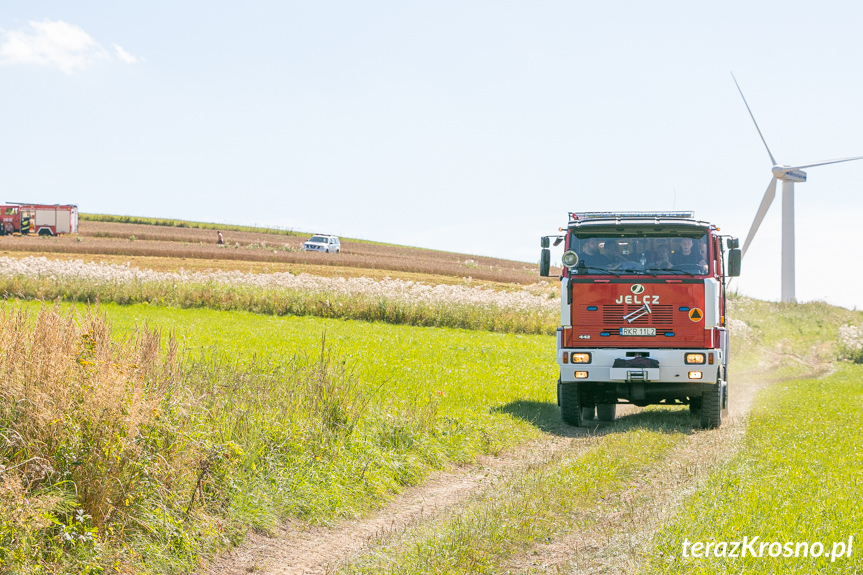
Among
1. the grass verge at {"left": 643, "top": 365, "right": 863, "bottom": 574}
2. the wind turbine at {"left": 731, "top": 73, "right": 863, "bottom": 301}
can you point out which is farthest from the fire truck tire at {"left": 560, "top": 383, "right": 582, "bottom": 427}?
the wind turbine at {"left": 731, "top": 73, "right": 863, "bottom": 301}

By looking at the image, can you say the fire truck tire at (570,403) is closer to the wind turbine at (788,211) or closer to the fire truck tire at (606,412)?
the fire truck tire at (606,412)

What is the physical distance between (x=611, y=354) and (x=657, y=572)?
25.9 ft

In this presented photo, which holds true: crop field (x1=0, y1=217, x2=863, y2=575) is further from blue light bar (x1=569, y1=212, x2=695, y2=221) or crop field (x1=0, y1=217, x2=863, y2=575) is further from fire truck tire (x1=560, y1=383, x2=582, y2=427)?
blue light bar (x1=569, y1=212, x2=695, y2=221)

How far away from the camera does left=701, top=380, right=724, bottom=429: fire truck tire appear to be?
1390cm

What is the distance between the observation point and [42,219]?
70.5m

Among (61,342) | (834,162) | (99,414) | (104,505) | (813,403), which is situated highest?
(834,162)

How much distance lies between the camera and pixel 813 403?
19.0m

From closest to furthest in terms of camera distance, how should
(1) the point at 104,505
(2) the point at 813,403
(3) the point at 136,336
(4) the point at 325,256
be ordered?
(1) the point at 104,505
(3) the point at 136,336
(2) the point at 813,403
(4) the point at 325,256

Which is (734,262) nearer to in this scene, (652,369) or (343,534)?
(652,369)

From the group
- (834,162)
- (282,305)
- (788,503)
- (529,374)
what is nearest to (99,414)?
(788,503)

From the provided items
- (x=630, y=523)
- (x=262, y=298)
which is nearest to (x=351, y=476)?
(x=630, y=523)

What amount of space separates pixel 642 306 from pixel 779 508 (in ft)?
20.2

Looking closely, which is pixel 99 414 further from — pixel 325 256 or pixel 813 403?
Result: pixel 325 256

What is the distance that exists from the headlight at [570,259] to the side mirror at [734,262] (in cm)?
286
